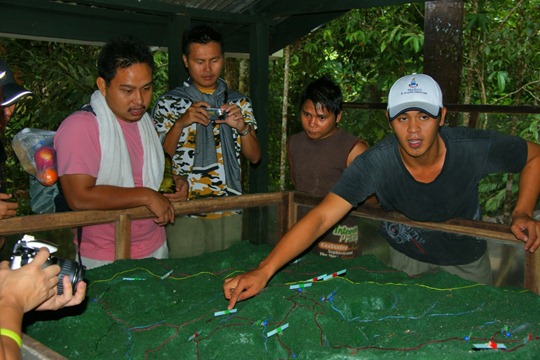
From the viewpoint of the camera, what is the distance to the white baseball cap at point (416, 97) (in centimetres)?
225

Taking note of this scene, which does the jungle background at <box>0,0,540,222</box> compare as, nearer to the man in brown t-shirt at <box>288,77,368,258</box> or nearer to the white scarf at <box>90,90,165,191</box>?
the man in brown t-shirt at <box>288,77,368,258</box>

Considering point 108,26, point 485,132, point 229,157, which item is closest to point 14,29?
point 108,26

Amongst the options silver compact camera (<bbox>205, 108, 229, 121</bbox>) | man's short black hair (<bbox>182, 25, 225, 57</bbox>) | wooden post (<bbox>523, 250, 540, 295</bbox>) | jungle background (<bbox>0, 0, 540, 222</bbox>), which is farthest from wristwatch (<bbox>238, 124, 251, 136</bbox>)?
jungle background (<bbox>0, 0, 540, 222</bbox>)

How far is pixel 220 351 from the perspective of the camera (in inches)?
71.1

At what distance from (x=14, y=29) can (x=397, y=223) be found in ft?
8.83

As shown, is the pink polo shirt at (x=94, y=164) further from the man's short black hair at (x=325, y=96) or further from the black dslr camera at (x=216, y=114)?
the man's short black hair at (x=325, y=96)

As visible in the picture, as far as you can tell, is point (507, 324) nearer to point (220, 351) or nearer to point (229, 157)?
point (220, 351)

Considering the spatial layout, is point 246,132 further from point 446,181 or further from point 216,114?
point 446,181

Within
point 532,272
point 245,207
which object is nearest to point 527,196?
point 532,272

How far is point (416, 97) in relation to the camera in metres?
2.27

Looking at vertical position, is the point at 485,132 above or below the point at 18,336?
above

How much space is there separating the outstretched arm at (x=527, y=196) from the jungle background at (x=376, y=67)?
213cm

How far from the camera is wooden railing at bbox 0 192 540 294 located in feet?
7.51

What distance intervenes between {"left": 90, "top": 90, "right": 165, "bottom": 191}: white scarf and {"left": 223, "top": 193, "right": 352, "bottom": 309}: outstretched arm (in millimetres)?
780
